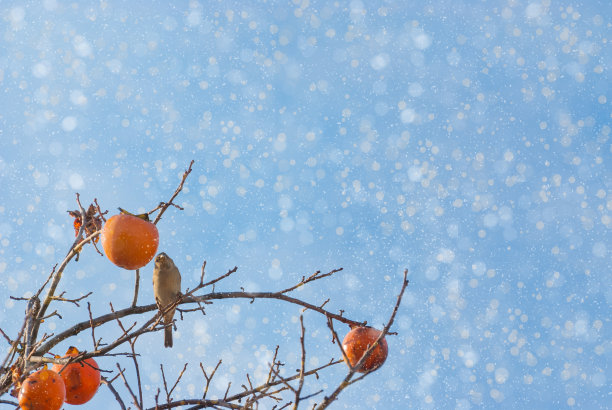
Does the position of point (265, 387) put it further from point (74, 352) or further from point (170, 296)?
point (170, 296)

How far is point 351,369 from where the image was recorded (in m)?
2.26

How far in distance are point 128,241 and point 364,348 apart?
1639 mm

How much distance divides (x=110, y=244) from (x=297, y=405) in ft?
5.34

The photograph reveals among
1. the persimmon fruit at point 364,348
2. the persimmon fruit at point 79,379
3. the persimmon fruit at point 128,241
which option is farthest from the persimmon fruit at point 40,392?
the persimmon fruit at point 364,348

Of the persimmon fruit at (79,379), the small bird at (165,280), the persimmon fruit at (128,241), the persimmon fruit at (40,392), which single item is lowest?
the persimmon fruit at (40,392)

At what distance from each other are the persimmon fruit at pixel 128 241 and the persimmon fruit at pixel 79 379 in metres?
0.70

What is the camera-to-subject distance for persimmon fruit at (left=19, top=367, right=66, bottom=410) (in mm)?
2865

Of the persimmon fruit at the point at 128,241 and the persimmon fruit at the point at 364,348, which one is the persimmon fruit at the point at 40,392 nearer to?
the persimmon fruit at the point at 128,241

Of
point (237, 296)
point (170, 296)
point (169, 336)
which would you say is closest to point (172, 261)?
point (170, 296)

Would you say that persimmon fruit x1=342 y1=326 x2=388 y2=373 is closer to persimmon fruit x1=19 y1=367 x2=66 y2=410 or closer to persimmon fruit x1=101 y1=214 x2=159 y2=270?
persimmon fruit x1=101 y1=214 x2=159 y2=270

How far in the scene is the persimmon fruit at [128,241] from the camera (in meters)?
3.29

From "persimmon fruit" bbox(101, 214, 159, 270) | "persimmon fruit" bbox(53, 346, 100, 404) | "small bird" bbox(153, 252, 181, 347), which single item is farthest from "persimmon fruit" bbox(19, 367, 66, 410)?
"small bird" bbox(153, 252, 181, 347)

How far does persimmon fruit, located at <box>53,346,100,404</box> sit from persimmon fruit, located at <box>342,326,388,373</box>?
1640mm

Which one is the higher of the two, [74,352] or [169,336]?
[169,336]
